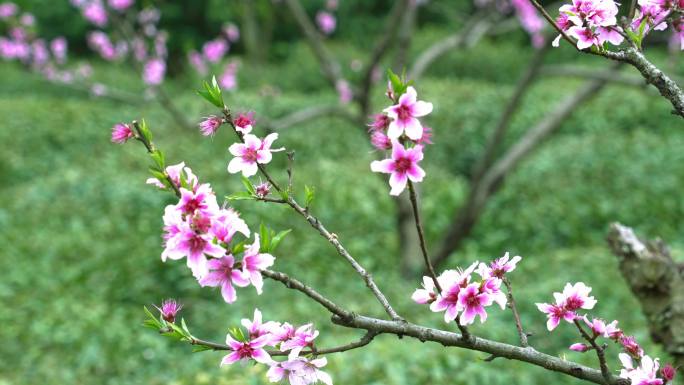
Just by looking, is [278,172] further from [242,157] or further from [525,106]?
[242,157]

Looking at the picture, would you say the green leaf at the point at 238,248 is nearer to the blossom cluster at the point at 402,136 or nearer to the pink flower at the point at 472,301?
the blossom cluster at the point at 402,136

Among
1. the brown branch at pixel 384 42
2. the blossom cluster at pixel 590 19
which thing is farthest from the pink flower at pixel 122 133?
the brown branch at pixel 384 42

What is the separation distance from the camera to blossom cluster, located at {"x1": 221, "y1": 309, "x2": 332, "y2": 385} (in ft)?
4.56

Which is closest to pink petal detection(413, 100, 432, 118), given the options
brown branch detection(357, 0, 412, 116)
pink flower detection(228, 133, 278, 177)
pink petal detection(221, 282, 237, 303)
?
pink flower detection(228, 133, 278, 177)

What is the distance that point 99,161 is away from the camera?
1030 cm

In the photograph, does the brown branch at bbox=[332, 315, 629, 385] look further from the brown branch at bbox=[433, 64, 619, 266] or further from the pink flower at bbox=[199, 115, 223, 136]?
the brown branch at bbox=[433, 64, 619, 266]

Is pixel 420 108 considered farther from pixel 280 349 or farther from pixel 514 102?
pixel 514 102

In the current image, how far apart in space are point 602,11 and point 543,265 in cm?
525

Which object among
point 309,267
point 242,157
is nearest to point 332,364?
point 309,267

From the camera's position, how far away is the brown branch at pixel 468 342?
142 centimetres

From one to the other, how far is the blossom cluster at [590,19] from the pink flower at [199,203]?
2.38 feet

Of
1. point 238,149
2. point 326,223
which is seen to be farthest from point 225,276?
point 326,223

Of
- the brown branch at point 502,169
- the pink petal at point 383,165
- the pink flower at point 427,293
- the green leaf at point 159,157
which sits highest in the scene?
the brown branch at point 502,169

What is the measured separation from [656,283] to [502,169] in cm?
312
